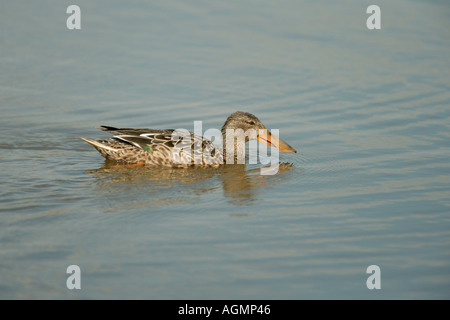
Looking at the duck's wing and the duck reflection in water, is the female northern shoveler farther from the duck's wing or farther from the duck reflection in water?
the duck reflection in water

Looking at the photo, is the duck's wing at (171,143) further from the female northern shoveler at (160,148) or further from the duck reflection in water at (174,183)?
the duck reflection in water at (174,183)

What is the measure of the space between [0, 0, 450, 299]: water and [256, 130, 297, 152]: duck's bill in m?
0.21

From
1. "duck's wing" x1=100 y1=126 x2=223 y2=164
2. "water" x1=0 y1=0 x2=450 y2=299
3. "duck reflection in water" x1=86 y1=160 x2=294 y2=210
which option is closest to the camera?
"water" x1=0 y1=0 x2=450 y2=299

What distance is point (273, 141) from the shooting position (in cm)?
913

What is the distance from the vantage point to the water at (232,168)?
5.43m

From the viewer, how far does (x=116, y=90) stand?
11.1 m

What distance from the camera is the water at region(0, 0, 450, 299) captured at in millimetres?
5426

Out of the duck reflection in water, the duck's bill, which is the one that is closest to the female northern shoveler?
the duck's bill

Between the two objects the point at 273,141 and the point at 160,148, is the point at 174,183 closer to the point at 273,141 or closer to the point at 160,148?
the point at 160,148

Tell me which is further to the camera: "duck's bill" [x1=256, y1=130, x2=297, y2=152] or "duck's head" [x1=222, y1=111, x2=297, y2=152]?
"duck's head" [x1=222, y1=111, x2=297, y2=152]

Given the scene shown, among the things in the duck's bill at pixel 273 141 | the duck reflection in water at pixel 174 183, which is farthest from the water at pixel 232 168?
the duck's bill at pixel 273 141

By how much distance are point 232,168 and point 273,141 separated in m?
0.71

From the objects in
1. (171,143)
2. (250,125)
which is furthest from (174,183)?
(250,125)

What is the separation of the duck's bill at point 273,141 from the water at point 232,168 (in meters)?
0.21
